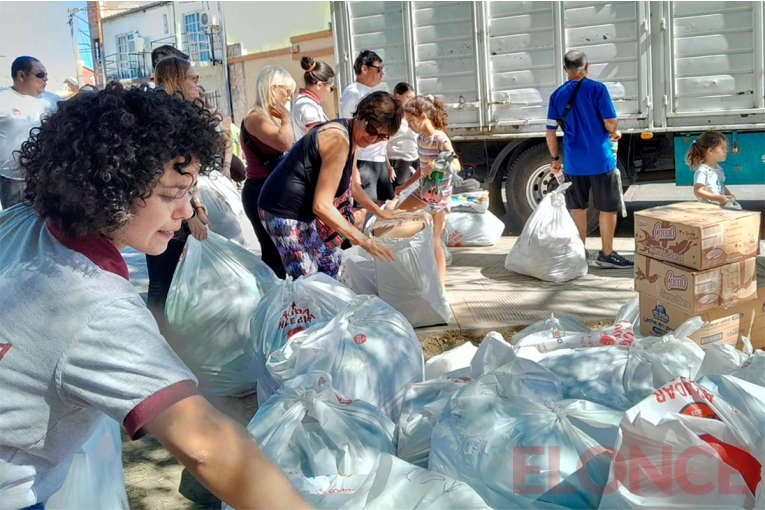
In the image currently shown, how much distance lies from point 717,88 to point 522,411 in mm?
5396

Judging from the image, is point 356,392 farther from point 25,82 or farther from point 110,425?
point 25,82

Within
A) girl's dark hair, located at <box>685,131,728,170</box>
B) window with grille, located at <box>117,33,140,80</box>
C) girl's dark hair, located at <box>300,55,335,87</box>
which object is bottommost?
girl's dark hair, located at <box>685,131,728,170</box>

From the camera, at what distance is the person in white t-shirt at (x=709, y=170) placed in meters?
4.69

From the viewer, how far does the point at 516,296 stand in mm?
4848

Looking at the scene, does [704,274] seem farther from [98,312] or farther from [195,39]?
[195,39]

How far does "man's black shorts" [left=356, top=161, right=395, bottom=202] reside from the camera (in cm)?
536

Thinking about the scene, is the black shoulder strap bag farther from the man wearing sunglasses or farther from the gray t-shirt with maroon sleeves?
the gray t-shirt with maroon sleeves

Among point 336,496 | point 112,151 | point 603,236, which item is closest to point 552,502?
point 336,496

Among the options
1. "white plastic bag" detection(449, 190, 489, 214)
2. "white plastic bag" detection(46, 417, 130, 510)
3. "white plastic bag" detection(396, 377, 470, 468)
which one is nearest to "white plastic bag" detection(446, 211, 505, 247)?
"white plastic bag" detection(449, 190, 489, 214)

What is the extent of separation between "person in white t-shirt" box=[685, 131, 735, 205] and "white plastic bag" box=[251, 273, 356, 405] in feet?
8.96

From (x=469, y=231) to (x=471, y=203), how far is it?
0.26 meters

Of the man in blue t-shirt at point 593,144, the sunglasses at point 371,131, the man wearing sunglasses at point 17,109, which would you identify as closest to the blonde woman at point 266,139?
the sunglasses at point 371,131

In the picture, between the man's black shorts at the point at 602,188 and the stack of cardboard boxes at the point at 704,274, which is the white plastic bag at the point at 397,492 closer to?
the stack of cardboard boxes at the point at 704,274

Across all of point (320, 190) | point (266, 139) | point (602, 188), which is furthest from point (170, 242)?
point (602, 188)
